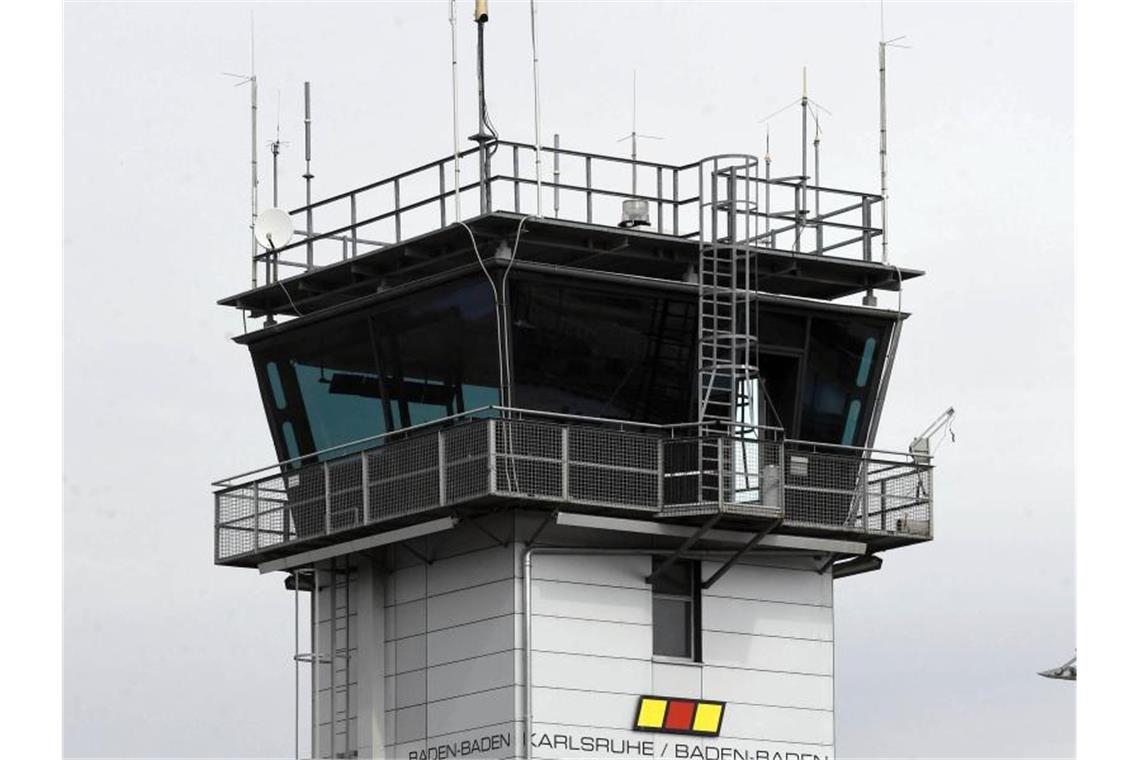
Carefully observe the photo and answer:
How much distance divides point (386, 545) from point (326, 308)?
411 centimetres

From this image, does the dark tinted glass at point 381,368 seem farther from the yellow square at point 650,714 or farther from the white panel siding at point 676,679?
the yellow square at point 650,714

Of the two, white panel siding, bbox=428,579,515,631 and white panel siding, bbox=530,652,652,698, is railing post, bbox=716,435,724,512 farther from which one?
Answer: white panel siding, bbox=428,579,515,631

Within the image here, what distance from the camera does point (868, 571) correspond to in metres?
70.9

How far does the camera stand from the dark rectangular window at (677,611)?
69.0 metres

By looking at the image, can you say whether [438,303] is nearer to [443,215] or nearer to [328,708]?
[443,215]

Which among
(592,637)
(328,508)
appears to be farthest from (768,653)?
(328,508)

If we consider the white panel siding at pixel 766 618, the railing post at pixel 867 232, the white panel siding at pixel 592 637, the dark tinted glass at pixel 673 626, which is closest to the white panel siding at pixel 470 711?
the white panel siding at pixel 592 637

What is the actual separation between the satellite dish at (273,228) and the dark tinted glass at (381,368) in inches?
58.3

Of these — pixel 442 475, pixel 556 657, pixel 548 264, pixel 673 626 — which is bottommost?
pixel 556 657

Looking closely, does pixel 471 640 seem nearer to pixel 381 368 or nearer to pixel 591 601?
pixel 591 601

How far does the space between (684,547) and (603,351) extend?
3.47m

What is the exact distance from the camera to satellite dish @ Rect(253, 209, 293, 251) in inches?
2800

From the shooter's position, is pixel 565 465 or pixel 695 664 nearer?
pixel 565 465

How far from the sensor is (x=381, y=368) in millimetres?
70250
